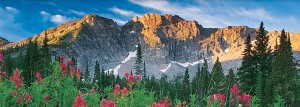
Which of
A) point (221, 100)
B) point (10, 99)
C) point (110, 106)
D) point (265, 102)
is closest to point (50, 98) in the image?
point (10, 99)

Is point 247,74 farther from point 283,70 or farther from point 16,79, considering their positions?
point 16,79

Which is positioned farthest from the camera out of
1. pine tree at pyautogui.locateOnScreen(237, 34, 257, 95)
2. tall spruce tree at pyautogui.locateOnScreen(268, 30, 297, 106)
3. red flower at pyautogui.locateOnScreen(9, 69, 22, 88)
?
pine tree at pyautogui.locateOnScreen(237, 34, 257, 95)

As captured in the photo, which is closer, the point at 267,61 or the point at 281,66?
the point at 281,66

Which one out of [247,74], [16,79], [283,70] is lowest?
[247,74]

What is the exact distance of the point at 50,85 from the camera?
7133mm

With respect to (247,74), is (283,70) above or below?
above

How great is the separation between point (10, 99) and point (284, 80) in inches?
1330

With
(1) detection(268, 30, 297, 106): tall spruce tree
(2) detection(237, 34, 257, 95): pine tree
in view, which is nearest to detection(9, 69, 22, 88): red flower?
(1) detection(268, 30, 297, 106): tall spruce tree

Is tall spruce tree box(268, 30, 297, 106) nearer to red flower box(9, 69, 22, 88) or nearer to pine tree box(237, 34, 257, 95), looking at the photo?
pine tree box(237, 34, 257, 95)

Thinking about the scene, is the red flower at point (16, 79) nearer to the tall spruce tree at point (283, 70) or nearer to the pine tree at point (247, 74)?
the tall spruce tree at point (283, 70)

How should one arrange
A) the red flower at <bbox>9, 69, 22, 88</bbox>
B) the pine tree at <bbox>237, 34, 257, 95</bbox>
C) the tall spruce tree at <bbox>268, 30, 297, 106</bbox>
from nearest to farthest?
the red flower at <bbox>9, 69, 22, 88</bbox> → the tall spruce tree at <bbox>268, 30, 297, 106</bbox> → the pine tree at <bbox>237, 34, 257, 95</bbox>

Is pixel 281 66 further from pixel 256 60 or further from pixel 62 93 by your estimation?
pixel 62 93

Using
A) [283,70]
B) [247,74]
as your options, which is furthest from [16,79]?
[247,74]

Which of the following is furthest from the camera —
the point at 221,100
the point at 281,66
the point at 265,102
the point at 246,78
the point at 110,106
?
the point at 246,78
